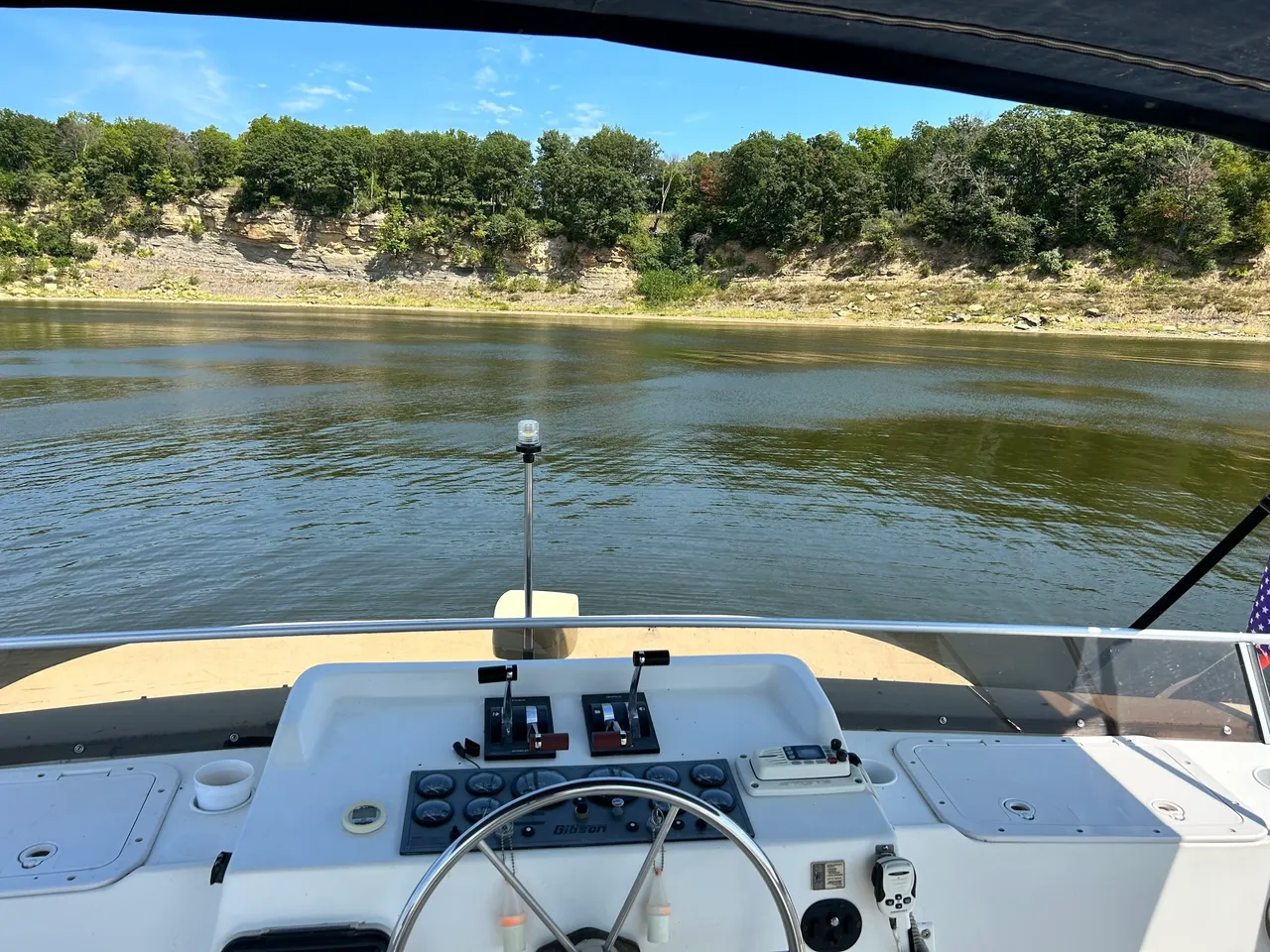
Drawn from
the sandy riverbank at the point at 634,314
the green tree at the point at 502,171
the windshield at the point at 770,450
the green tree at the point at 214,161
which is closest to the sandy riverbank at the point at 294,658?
the windshield at the point at 770,450

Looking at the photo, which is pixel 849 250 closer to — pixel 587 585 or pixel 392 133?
pixel 392 133

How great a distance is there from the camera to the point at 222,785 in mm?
1655

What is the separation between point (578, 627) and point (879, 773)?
0.83 m

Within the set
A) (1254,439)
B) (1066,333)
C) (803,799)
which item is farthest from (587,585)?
(1066,333)

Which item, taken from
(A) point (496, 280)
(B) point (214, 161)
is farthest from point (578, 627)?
(B) point (214, 161)

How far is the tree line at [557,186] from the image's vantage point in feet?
171

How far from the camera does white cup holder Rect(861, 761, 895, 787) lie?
5.78 ft

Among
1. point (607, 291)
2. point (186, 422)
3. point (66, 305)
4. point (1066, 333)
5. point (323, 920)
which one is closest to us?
point (323, 920)

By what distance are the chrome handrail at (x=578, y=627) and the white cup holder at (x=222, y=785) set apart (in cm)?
39

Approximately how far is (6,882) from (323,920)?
59 centimetres

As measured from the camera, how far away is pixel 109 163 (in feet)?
201

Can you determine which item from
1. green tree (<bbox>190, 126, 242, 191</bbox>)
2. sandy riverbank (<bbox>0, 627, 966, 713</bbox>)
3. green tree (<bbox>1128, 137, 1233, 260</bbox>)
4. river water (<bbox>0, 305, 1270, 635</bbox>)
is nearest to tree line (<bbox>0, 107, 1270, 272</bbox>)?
green tree (<bbox>190, 126, 242, 191</bbox>)

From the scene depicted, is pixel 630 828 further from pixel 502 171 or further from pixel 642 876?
pixel 502 171

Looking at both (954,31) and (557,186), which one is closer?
(954,31)
